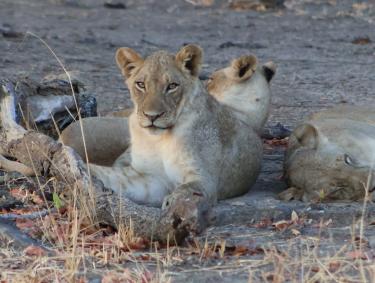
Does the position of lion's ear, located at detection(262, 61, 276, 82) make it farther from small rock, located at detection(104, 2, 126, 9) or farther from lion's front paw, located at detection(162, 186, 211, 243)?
small rock, located at detection(104, 2, 126, 9)

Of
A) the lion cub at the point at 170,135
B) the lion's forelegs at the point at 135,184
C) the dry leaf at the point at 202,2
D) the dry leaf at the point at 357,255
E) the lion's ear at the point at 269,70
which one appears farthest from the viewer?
the dry leaf at the point at 202,2

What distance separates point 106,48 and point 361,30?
11.8ft

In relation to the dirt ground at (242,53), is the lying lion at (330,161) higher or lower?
higher

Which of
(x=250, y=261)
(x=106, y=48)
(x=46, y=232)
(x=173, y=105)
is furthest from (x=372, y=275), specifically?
(x=106, y=48)

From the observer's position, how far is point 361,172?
240 inches

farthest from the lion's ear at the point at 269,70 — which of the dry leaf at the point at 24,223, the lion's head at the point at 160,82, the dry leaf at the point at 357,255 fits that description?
the dry leaf at the point at 357,255

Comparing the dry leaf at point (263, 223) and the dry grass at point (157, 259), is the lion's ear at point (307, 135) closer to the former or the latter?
the dry leaf at point (263, 223)

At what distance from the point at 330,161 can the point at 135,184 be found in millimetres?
1039

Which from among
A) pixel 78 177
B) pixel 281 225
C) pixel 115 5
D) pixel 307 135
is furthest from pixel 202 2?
pixel 281 225

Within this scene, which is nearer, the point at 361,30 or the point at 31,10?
the point at 361,30

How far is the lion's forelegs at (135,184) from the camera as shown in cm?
600

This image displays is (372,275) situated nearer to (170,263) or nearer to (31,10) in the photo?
(170,263)

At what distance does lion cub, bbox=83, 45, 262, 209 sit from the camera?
589cm

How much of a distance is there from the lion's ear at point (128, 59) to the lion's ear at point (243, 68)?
5.04 feet
